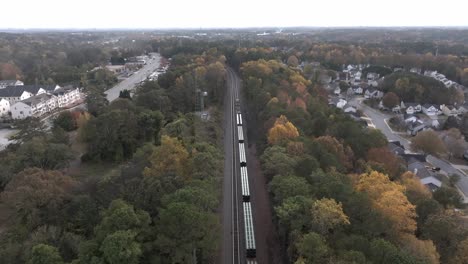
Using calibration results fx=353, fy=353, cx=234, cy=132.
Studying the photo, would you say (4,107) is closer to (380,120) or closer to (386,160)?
(386,160)

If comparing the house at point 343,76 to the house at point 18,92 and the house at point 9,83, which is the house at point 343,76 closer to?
the house at point 18,92

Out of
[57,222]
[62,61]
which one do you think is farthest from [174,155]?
[62,61]

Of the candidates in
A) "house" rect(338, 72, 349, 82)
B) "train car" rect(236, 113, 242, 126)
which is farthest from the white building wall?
"house" rect(338, 72, 349, 82)

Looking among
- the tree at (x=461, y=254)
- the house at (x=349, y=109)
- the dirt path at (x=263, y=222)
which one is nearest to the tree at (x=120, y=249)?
the dirt path at (x=263, y=222)

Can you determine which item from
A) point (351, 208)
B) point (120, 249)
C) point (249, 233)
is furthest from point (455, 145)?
point (120, 249)

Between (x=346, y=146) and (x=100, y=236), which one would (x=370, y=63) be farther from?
(x=100, y=236)

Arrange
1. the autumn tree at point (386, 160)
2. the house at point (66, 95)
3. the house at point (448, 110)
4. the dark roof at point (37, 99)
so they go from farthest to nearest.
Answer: the house at point (448, 110) < the house at point (66, 95) < the dark roof at point (37, 99) < the autumn tree at point (386, 160)
